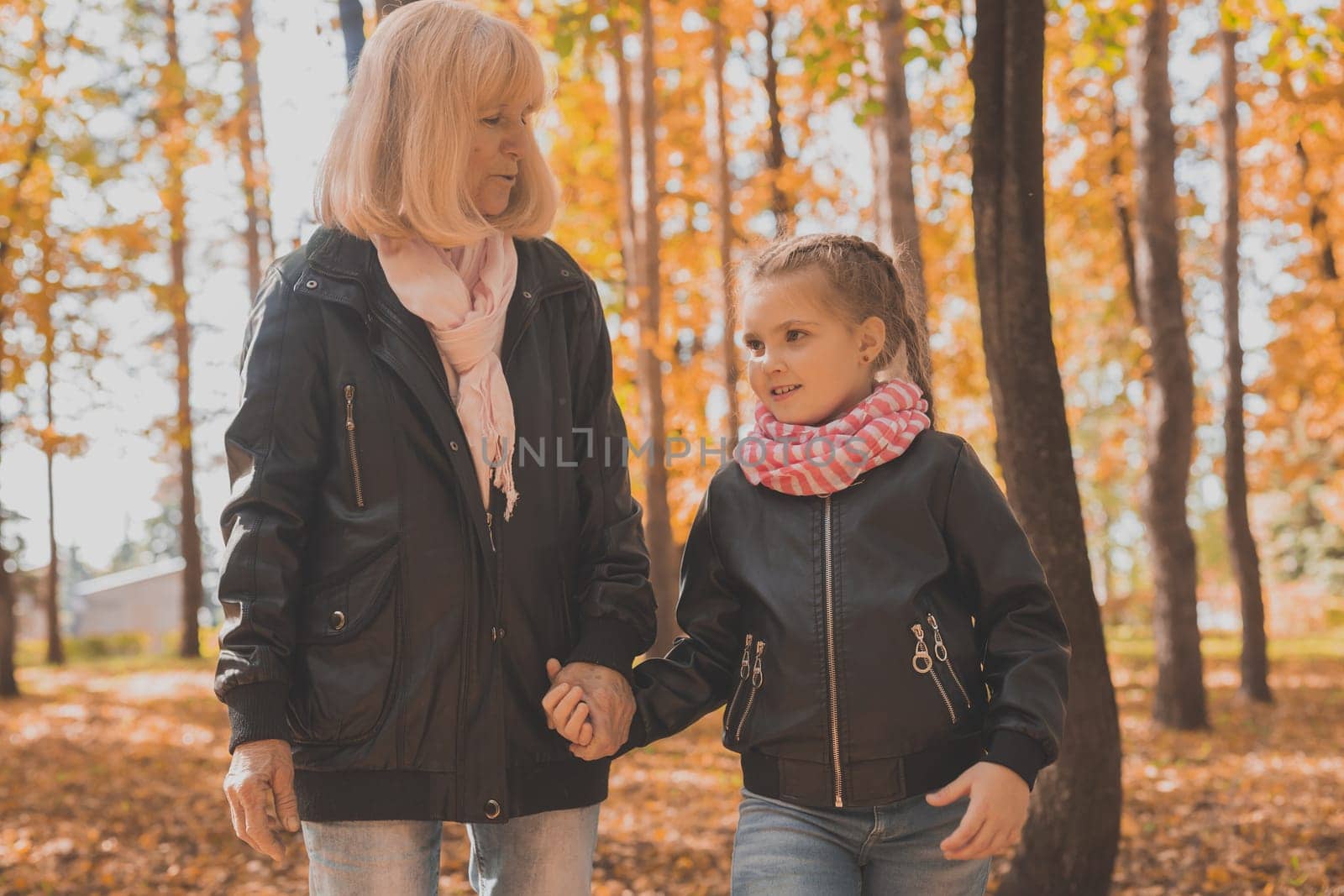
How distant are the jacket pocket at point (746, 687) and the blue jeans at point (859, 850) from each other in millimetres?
175

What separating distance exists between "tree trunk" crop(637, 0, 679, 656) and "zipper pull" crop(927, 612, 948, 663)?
894 cm

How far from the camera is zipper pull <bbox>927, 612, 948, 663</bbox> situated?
2.19m

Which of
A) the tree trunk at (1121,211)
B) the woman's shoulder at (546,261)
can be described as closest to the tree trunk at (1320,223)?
the tree trunk at (1121,211)

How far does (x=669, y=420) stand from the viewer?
1455cm

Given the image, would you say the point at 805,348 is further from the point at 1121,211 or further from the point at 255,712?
the point at 1121,211

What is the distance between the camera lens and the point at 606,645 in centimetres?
223

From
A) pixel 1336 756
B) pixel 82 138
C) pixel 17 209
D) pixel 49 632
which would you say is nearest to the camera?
pixel 1336 756

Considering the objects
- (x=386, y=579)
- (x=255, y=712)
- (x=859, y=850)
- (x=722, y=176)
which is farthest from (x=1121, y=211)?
(x=255, y=712)

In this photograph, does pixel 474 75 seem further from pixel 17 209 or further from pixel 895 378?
pixel 17 209

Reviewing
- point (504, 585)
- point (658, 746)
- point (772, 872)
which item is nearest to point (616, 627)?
point (504, 585)

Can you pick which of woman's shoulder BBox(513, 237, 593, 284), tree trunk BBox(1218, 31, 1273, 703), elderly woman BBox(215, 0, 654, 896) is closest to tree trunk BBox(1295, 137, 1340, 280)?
tree trunk BBox(1218, 31, 1273, 703)

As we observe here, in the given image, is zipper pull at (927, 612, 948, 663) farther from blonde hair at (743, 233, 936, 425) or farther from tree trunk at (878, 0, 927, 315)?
tree trunk at (878, 0, 927, 315)

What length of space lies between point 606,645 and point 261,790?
0.65 metres

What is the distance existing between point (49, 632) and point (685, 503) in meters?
15.2
